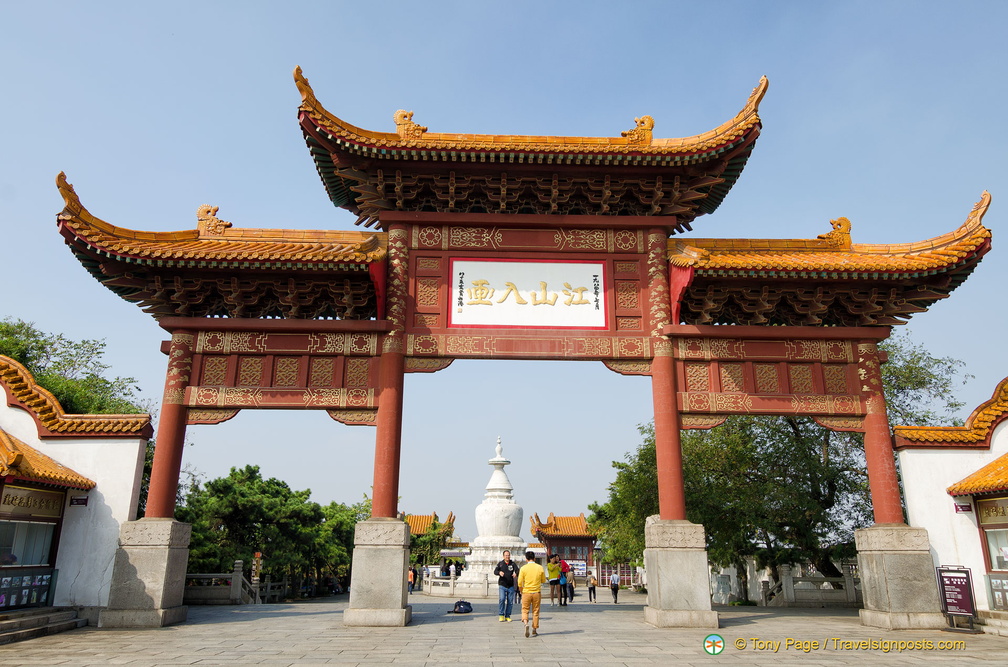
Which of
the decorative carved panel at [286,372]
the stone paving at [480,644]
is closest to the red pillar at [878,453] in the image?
the stone paving at [480,644]

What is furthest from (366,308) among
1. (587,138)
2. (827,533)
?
(827,533)

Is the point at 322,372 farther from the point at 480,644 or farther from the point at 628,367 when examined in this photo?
the point at 628,367

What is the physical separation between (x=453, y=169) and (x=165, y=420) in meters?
7.33

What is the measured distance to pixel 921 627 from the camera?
37.0ft

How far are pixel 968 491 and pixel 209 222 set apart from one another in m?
15.8

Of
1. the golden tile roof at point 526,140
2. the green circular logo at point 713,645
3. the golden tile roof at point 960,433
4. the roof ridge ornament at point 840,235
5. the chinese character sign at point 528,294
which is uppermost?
the golden tile roof at point 526,140

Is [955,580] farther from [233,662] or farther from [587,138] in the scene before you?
[233,662]

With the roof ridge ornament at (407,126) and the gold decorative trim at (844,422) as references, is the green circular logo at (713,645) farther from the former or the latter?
the roof ridge ornament at (407,126)

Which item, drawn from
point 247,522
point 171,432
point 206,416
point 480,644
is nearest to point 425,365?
point 206,416

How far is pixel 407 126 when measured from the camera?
1348 cm

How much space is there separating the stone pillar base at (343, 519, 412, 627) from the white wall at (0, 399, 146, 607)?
4.53 meters

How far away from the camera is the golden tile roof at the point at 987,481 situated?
37.3 feet

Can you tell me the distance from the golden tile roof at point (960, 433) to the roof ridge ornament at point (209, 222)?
566 inches

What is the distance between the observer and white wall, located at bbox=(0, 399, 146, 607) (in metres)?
11.7
